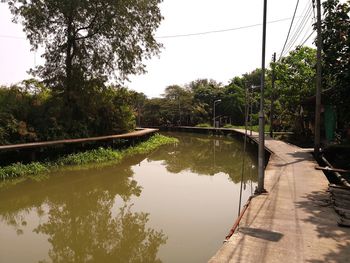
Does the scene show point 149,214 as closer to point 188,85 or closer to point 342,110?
point 342,110

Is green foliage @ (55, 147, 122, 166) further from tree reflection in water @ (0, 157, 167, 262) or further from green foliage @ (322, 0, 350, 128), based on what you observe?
green foliage @ (322, 0, 350, 128)

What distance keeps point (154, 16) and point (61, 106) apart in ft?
25.6

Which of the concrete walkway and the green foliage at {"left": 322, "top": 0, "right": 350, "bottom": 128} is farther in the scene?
the green foliage at {"left": 322, "top": 0, "right": 350, "bottom": 128}

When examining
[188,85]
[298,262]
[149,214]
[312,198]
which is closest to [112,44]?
[149,214]

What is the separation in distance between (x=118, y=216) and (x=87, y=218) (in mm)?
725

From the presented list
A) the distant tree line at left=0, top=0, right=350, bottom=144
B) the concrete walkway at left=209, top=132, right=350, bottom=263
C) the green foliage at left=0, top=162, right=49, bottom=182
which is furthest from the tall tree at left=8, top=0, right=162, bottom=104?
the concrete walkway at left=209, top=132, right=350, bottom=263

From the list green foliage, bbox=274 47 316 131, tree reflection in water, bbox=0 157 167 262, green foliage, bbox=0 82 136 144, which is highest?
green foliage, bbox=274 47 316 131

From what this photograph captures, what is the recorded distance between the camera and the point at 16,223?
869 centimetres

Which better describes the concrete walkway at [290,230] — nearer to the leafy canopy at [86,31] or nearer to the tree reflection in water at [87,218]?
the tree reflection in water at [87,218]

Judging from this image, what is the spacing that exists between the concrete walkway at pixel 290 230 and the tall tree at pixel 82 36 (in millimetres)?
14053

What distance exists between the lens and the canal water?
6836 millimetres

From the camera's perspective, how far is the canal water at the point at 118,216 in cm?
684

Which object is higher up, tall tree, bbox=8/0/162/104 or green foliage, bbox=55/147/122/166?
tall tree, bbox=8/0/162/104

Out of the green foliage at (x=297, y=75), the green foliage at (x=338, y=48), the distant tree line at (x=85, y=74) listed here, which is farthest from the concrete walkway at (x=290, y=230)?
the green foliage at (x=297, y=75)
